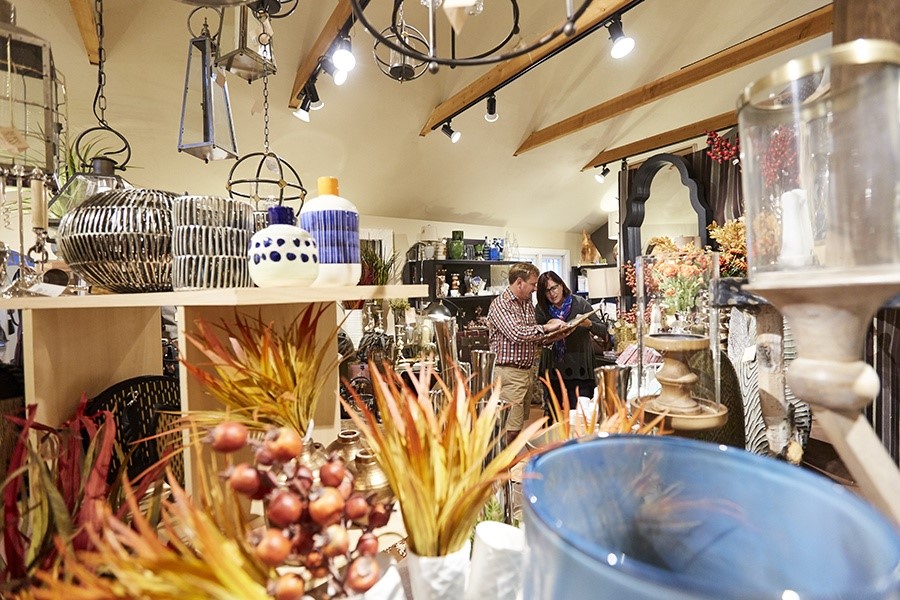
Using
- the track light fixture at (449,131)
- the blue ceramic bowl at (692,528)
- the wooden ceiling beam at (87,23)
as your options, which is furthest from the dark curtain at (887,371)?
the track light fixture at (449,131)

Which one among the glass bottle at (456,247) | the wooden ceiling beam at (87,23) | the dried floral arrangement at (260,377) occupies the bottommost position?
the dried floral arrangement at (260,377)

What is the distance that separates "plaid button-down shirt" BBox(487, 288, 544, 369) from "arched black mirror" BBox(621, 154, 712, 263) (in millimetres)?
2434

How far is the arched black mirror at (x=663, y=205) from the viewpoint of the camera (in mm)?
4777

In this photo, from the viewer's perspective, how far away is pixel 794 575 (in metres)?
0.31

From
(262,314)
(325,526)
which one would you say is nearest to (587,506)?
(325,526)

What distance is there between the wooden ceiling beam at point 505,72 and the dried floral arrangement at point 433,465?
2.53 meters

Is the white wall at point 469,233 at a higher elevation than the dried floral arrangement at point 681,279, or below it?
higher

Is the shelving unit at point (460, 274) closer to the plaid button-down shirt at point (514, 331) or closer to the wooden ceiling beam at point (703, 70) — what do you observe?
the wooden ceiling beam at point (703, 70)

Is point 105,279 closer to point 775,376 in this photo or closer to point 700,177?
point 775,376

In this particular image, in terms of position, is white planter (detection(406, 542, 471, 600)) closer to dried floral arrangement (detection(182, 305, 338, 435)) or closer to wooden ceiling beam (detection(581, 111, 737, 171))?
dried floral arrangement (detection(182, 305, 338, 435))

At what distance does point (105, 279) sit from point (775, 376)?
3.67 ft

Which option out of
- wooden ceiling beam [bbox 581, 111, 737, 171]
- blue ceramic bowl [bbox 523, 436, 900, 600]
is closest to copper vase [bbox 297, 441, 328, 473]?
blue ceramic bowl [bbox 523, 436, 900, 600]

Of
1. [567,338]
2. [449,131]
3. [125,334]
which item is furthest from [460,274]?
[125,334]

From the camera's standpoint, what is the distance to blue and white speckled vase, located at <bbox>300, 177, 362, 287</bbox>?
28.7 inches
